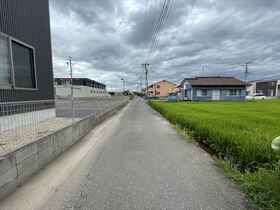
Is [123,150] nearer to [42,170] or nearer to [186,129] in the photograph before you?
[42,170]

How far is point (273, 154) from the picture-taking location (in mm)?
3416

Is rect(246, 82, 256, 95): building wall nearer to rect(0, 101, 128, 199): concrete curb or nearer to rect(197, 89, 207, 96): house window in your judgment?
rect(197, 89, 207, 96): house window

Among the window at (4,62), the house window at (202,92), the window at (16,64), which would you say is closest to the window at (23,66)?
the window at (16,64)

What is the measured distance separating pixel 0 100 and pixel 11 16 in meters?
2.94

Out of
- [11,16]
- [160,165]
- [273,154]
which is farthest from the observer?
[11,16]

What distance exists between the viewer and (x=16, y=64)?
7211mm

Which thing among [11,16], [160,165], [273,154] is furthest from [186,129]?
[11,16]

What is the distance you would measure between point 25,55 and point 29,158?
225 inches

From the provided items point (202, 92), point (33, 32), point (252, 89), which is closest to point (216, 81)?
point (202, 92)

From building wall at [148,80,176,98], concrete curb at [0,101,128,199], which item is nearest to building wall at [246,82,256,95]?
building wall at [148,80,176,98]

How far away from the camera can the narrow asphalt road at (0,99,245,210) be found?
282 cm

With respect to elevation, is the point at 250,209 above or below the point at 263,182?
below

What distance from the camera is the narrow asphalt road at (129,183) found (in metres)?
2.82

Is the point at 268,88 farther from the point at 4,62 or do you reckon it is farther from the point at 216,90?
the point at 4,62
